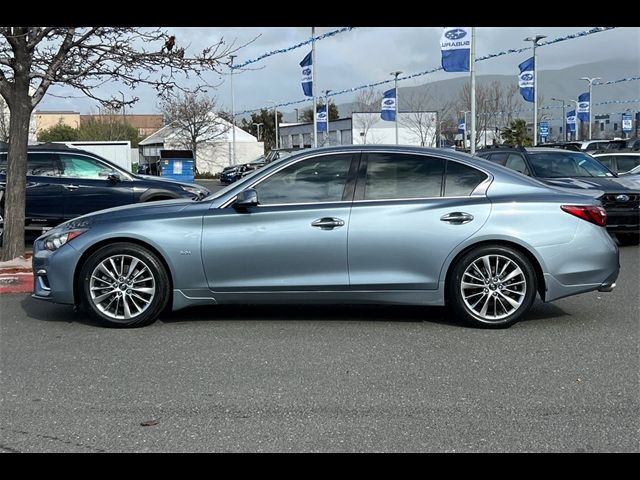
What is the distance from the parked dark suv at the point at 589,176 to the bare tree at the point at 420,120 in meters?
43.0

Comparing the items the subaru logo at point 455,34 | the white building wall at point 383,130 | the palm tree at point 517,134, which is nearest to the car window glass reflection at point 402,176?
the subaru logo at point 455,34

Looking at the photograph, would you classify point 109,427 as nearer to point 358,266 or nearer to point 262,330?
point 262,330

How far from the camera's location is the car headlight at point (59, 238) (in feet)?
21.7

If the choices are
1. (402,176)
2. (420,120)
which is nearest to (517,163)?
(402,176)

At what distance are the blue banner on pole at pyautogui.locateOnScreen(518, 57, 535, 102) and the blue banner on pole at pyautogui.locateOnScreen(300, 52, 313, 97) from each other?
25.9 ft

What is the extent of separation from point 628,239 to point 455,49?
297 inches

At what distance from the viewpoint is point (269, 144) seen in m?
90.2

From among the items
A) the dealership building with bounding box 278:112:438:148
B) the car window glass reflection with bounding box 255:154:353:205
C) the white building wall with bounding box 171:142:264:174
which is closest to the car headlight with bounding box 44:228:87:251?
the car window glass reflection with bounding box 255:154:353:205

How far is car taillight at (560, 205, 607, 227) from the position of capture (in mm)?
6492

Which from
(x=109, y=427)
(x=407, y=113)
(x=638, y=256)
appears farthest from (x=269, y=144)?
(x=109, y=427)

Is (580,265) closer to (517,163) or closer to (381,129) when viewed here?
(517,163)

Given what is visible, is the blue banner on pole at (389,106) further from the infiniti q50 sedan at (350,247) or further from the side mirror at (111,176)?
the infiniti q50 sedan at (350,247)
